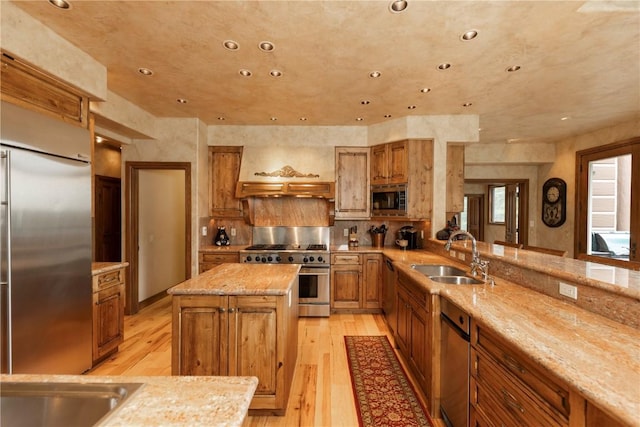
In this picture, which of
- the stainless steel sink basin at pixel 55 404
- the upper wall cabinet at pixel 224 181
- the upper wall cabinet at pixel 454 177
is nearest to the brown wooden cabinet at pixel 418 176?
the upper wall cabinet at pixel 454 177

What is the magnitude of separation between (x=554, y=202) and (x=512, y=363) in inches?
229

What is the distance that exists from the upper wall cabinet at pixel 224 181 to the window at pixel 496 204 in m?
7.28

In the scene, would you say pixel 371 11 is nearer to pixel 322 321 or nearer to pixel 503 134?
pixel 322 321

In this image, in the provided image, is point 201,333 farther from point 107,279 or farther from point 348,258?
point 348,258

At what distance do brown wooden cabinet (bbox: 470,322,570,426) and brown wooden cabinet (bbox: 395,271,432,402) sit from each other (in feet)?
1.77

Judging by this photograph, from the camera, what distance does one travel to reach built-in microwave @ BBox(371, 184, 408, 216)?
412 centimetres

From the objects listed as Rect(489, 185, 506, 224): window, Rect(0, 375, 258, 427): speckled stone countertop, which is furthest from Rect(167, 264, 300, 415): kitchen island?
Rect(489, 185, 506, 224): window

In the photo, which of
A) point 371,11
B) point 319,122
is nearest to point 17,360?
point 371,11

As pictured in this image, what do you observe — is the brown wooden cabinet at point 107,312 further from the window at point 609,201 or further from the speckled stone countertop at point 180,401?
the window at point 609,201

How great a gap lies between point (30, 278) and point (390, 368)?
2.96 metres

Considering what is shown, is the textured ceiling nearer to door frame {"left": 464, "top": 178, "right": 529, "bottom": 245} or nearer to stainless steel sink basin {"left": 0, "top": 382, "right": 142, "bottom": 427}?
stainless steel sink basin {"left": 0, "top": 382, "right": 142, "bottom": 427}

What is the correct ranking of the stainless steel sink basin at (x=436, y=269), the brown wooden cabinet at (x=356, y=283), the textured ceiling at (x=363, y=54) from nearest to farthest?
the textured ceiling at (x=363, y=54) < the stainless steel sink basin at (x=436, y=269) < the brown wooden cabinet at (x=356, y=283)

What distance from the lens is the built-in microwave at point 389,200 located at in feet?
13.5

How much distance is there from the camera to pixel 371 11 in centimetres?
195
